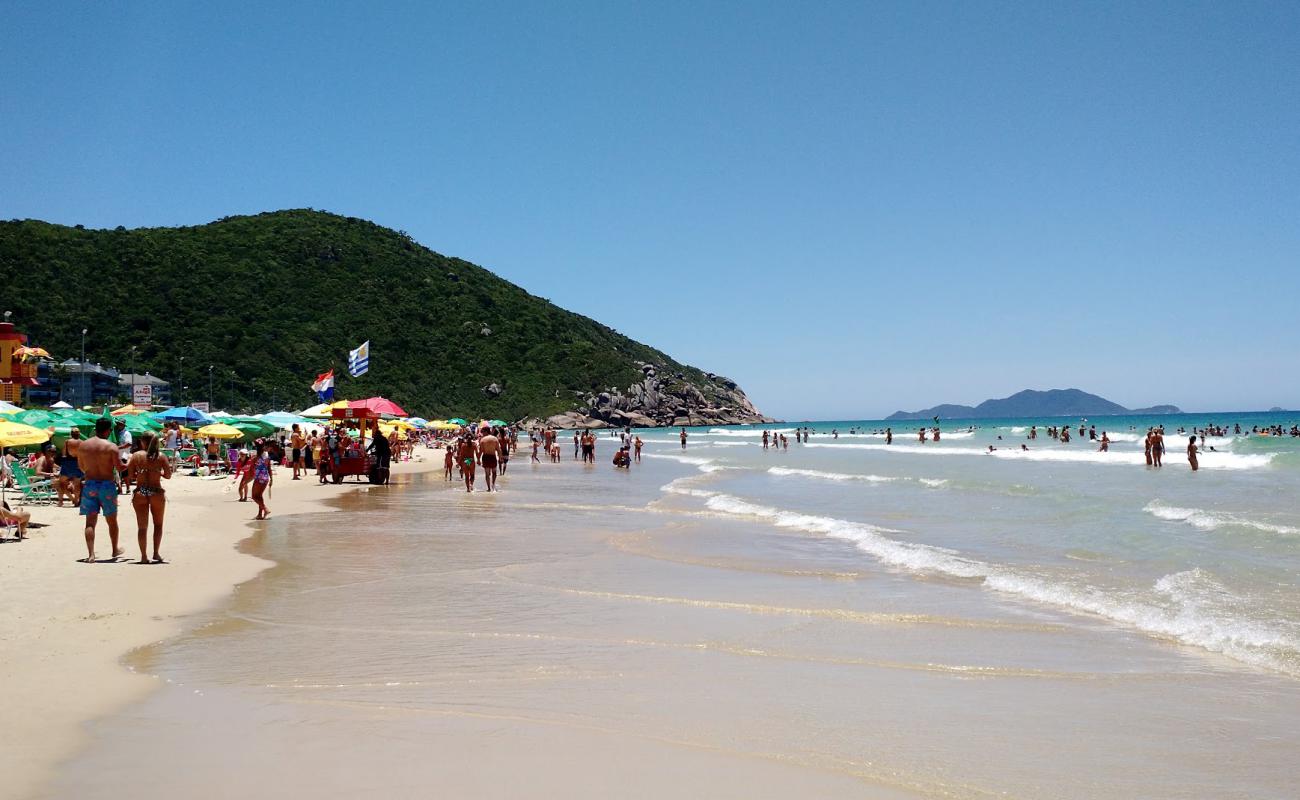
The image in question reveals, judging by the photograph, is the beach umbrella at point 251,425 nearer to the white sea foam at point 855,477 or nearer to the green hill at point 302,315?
the white sea foam at point 855,477

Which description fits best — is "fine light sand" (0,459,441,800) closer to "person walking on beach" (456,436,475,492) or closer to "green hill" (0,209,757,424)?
"person walking on beach" (456,436,475,492)

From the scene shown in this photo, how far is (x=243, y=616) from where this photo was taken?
7422 mm

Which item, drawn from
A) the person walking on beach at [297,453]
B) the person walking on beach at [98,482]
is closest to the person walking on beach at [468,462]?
the person walking on beach at [297,453]

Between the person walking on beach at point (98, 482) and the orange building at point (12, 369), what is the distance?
33.2 m

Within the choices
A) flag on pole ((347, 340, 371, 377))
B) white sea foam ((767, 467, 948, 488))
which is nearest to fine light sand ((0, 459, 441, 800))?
white sea foam ((767, 467, 948, 488))

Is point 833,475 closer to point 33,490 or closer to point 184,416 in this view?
point 184,416

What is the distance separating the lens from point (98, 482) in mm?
9703

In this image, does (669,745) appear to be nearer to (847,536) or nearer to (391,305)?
(847,536)

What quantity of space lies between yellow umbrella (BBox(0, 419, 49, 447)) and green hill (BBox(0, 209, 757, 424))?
5682 cm

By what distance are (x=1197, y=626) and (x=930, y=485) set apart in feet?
60.2

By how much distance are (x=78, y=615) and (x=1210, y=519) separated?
54.4 ft

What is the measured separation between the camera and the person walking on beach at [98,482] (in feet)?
31.3

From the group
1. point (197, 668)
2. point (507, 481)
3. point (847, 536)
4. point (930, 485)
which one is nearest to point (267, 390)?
point (507, 481)

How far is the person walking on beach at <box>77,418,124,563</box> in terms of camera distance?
376 inches
